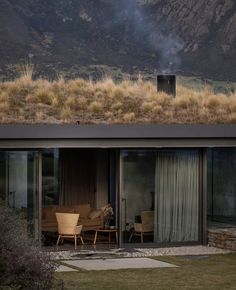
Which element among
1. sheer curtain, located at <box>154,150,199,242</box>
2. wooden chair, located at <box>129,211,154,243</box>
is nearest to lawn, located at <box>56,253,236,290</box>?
wooden chair, located at <box>129,211,154,243</box>

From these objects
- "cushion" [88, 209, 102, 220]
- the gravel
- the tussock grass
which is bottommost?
the gravel

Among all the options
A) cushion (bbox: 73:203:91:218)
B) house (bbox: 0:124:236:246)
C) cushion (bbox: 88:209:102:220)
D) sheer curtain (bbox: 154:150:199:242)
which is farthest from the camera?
cushion (bbox: 73:203:91:218)

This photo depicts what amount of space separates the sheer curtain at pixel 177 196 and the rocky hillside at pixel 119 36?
40.0 meters

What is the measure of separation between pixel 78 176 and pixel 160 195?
8.37ft

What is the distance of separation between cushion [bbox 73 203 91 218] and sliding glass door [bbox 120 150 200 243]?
54.0 inches

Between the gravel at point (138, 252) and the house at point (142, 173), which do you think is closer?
the gravel at point (138, 252)

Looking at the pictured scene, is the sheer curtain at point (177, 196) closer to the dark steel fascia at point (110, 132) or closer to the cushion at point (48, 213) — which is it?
the dark steel fascia at point (110, 132)

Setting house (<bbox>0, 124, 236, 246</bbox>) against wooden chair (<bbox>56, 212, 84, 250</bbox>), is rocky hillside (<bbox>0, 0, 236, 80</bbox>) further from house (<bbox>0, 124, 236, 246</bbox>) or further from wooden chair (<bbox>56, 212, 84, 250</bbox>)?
wooden chair (<bbox>56, 212, 84, 250</bbox>)

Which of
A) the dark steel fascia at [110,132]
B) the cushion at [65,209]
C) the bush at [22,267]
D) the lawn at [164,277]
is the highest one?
the dark steel fascia at [110,132]

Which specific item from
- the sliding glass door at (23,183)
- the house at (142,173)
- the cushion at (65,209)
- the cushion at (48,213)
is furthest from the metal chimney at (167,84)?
the sliding glass door at (23,183)

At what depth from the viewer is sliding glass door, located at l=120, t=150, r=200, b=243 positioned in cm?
1869

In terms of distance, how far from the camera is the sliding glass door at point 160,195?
18688mm

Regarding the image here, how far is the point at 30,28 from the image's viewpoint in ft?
226

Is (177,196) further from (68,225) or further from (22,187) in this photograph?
(22,187)
